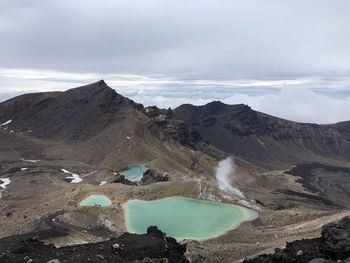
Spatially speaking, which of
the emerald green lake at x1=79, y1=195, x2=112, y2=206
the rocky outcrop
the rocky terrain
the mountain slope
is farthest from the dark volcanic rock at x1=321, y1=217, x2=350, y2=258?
the mountain slope

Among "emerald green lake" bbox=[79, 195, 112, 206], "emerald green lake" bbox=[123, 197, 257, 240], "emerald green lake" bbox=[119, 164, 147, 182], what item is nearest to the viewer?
"emerald green lake" bbox=[123, 197, 257, 240]

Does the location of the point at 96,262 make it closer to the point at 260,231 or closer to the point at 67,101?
the point at 260,231

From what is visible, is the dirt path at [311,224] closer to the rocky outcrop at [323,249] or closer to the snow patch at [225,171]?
the rocky outcrop at [323,249]

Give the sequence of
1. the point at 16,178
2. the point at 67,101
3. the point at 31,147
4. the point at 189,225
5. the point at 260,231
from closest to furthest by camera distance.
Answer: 1. the point at 260,231
2. the point at 189,225
3. the point at 16,178
4. the point at 31,147
5. the point at 67,101

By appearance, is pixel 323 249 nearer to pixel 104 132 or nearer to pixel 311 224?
pixel 311 224

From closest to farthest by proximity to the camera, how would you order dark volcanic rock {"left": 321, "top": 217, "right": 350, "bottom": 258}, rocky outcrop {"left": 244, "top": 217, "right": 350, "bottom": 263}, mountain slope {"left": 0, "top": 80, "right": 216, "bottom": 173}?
dark volcanic rock {"left": 321, "top": 217, "right": 350, "bottom": 258}, rocky outcrop {"left": 244, "top": 217, "right": 350, "bottom": 263}, mountain slope {"left": 0, "top": 80, "right": 216, "bottom": 173}

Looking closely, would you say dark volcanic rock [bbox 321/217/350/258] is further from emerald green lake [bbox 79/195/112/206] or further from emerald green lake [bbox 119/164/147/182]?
emerald green lake [bbox 119/164/147/182]

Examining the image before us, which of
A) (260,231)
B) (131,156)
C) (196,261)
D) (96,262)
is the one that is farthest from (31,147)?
(96,262)
